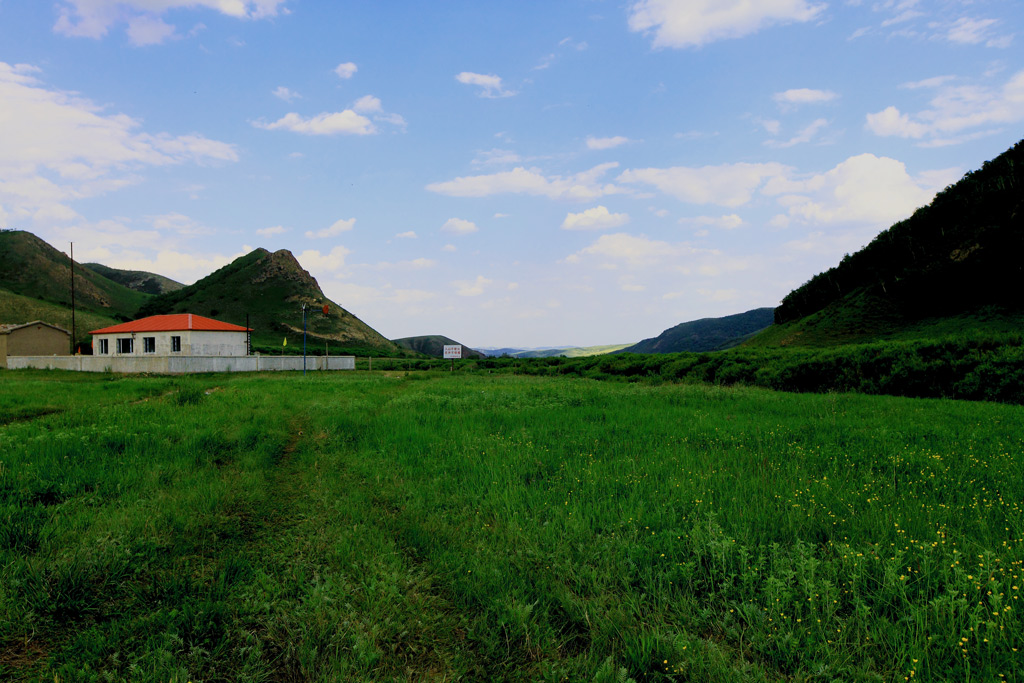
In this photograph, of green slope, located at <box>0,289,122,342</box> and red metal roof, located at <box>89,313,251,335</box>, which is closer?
red metal roof, located at <box>89,313,251,335</box>

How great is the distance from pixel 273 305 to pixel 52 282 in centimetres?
4837

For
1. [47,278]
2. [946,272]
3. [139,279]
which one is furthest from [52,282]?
[946,272]

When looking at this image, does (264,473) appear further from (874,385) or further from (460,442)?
(874,385)

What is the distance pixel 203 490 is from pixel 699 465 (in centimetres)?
719

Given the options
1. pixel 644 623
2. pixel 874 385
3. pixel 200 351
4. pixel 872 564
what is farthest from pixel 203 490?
pixel 200 351

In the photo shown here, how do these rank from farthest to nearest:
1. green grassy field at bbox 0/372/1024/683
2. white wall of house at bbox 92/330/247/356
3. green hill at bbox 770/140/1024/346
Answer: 1. white wall of house at bbox 92/330/247/356
2. green hill at bbox 770/140/1024/346
3. green grassy field at bbox 0/372/1024/683

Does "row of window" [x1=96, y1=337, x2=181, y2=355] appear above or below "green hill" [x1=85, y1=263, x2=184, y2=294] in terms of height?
below

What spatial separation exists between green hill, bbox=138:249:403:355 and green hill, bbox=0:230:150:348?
8419 millimetres

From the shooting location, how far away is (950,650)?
9.58ft

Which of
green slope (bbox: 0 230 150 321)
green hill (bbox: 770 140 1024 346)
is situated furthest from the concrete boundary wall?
green slope (bbox: 0 230 150 321)

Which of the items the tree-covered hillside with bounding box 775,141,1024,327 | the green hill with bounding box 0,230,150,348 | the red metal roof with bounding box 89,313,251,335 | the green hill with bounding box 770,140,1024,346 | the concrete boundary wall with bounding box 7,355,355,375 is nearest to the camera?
the concrete boundary wall with bounding box 7,355,355,375

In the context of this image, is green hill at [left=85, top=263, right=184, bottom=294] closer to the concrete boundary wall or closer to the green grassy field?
the concrete boundary wall

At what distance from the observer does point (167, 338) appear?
141ft

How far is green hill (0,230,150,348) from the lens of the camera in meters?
93.8
